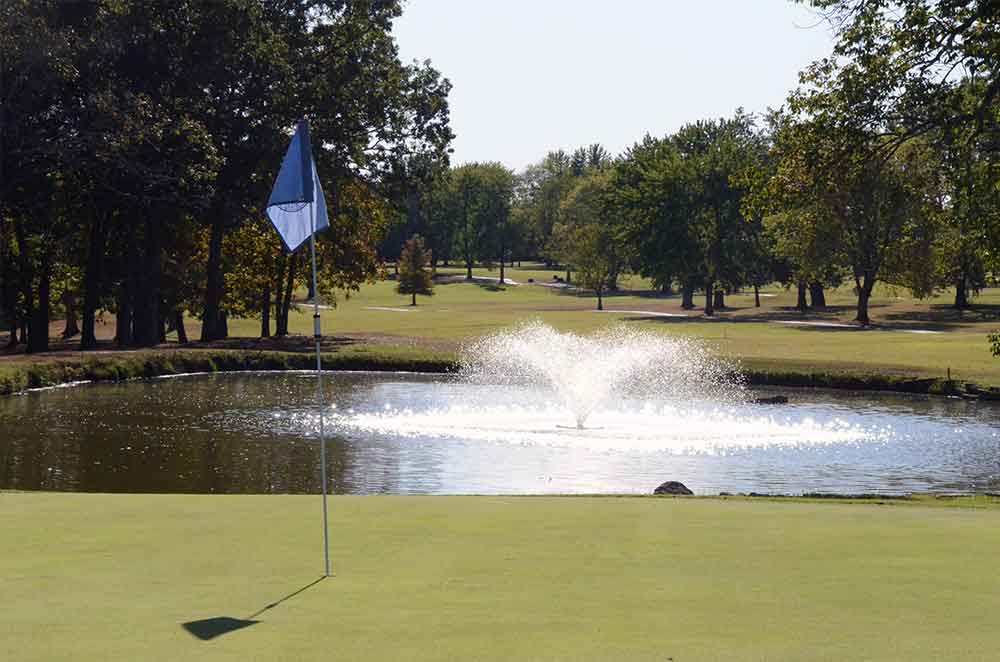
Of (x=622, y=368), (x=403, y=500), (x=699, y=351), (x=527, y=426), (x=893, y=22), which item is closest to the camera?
(x=403, y=500)

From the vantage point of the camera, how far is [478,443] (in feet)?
99.9

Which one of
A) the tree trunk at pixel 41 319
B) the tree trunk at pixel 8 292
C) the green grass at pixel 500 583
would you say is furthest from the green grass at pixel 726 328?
the green grass at pixel 500 583

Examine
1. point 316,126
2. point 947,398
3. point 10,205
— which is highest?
point 316,126

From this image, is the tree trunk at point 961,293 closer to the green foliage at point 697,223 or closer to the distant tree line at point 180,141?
the green foliage at point 697,223

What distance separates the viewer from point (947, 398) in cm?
4434

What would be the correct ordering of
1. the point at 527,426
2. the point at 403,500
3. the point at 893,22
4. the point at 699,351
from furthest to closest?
the point at 699,351, the point at 527,426, the point at 893,22, the point at 403,500

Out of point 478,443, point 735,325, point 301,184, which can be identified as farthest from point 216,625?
point 735,325

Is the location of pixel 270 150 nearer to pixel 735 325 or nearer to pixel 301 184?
pixel 735 325

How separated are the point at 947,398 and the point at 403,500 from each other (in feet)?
108

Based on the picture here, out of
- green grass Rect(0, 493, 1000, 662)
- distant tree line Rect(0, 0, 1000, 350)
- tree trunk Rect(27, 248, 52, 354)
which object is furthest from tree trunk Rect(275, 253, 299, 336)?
green grass Rect(0, 493, 1000, 662)

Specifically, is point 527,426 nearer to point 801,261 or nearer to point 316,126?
point 316,126

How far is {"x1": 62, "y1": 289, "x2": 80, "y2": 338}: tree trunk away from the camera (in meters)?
73.2

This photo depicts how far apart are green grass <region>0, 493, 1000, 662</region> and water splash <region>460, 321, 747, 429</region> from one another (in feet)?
68.0

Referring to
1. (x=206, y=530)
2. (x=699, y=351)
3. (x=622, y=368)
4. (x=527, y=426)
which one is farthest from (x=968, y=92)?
(x=699, y=351)
